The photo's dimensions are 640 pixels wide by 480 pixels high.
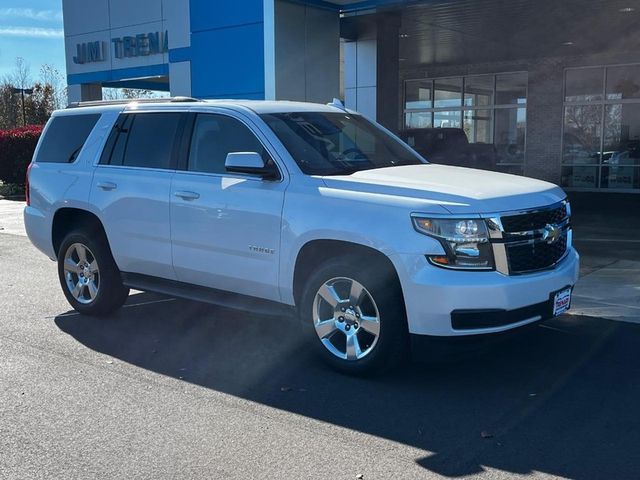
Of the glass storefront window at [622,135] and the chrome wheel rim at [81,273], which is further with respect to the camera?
the glass storefront window at [622,135]

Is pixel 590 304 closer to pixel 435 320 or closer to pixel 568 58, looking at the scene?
pixel 435 320

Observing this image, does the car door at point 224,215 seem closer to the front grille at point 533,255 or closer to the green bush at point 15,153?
the front grille at point 533,255

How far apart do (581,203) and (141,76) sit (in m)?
12.7

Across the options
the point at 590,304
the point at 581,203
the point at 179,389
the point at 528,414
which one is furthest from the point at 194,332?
the point at 581,203

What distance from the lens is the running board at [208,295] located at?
18.3 ft

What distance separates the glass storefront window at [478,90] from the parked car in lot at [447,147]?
8.08 feet

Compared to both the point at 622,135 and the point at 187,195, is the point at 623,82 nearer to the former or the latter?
the point at 622,135

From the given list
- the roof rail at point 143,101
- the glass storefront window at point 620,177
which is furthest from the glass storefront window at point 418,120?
the roof rail at point 143,101

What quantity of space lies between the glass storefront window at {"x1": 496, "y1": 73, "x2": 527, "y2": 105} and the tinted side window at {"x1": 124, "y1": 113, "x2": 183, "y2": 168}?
18.4 m

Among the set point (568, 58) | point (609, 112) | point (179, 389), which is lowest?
point (179, 389)

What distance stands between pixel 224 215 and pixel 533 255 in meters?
2.45

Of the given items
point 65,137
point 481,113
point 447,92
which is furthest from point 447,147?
point 65,137

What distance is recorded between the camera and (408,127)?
2519 cm

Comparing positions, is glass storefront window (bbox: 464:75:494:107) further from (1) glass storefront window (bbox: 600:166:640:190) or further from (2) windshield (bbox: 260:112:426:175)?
(2) windshield (bbox: 260:112:426:175)
